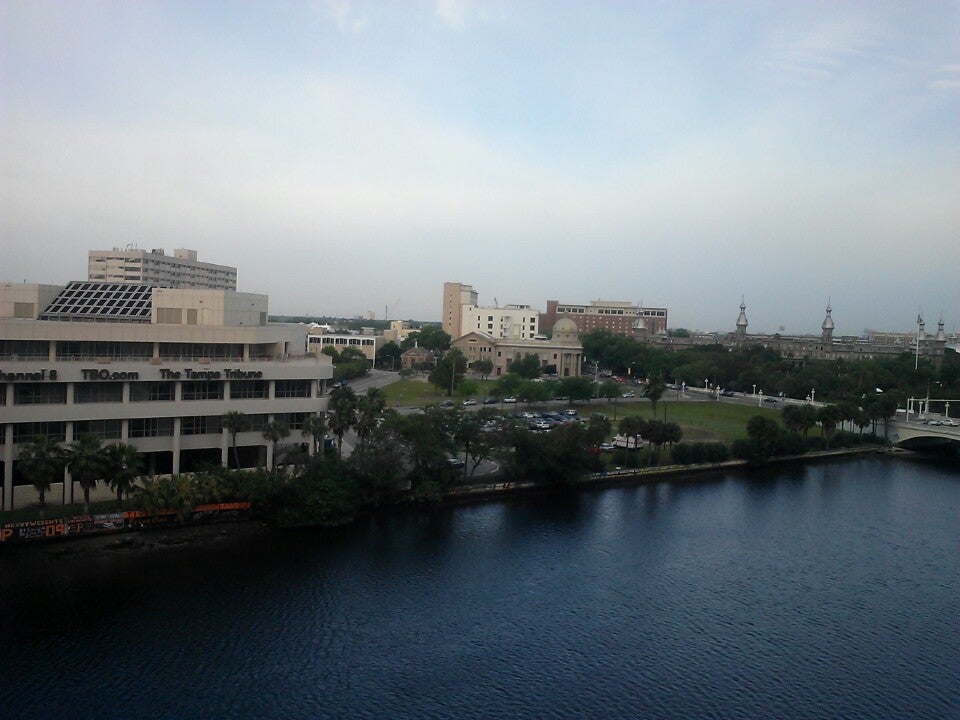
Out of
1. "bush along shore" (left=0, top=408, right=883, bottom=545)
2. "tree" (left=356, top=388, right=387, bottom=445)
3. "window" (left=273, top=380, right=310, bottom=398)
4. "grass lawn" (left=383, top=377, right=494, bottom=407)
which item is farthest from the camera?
"grass lawn" (left=383, top=377, right=494, bottom=407)

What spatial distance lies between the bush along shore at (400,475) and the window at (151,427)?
164 centimetres

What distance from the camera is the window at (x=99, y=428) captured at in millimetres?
24234

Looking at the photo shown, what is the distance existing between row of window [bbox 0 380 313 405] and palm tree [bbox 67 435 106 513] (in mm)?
2406

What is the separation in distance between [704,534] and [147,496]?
1788 centimetres

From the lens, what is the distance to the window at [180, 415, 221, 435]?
2611 cm

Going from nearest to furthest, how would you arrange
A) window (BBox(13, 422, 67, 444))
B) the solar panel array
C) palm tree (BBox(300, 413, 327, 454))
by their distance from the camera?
window (BBox(13, 422, 67, 444)) < palm tree (BBox(300, 413, 327, 454)) < the solar panel array

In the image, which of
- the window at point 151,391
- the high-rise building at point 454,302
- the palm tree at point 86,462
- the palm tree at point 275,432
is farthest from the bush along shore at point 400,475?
the high-rise building at point 454,302

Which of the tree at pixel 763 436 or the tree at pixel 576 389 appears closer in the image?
the tree at pixel 763 436

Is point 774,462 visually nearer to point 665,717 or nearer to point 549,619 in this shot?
point 549,619

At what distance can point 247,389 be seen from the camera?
88.9ft

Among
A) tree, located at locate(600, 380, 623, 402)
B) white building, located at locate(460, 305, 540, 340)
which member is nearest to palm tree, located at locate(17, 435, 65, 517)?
tree, located at locate(600, 380, 623, 402)

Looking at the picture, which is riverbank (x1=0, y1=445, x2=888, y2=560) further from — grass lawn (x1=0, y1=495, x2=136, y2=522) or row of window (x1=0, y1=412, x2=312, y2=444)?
row of window (x1=0, y1=412, x2=312, y2=444)

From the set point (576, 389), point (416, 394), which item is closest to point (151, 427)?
point (416, 394)

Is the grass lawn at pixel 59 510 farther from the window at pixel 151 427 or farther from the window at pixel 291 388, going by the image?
the window at pixel 291 388
